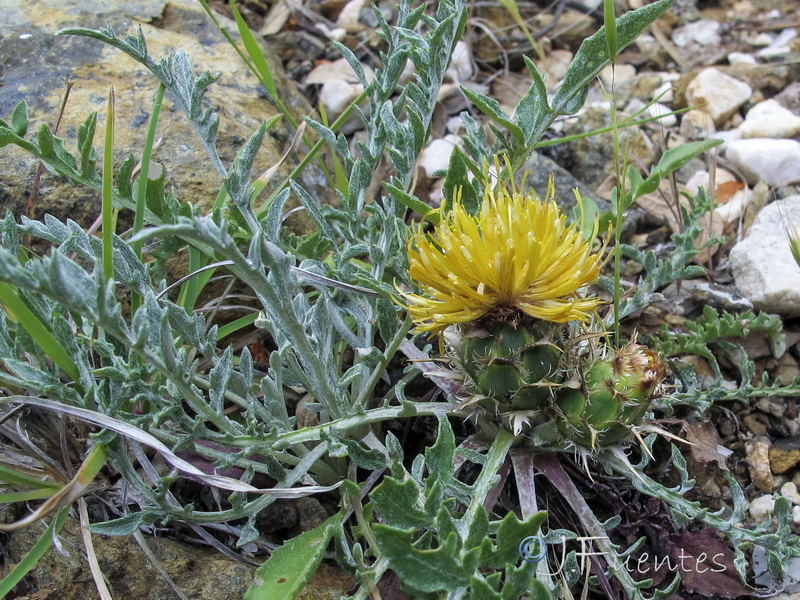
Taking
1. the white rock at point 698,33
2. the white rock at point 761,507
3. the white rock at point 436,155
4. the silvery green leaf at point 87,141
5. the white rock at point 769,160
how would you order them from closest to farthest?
1. the silvery green leaf at point 87,141
2. the white rock at point 761,507
3. the white rock at point 769,160
4. the white rock at point 436,155
5. the white rock at point 698,33

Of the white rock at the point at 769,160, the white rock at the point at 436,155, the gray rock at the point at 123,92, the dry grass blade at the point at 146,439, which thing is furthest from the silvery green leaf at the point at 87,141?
the white rock at the point at 769,160

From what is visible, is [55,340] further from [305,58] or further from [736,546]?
[305,58]

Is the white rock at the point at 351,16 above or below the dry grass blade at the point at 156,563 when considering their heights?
above

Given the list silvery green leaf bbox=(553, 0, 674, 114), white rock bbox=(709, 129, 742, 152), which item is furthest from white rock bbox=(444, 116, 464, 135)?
silvery green leaf bbox=(553, 0, 674, 114)

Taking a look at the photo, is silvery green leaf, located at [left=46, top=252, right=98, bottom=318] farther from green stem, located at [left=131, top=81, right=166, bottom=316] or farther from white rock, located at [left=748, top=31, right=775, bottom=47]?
white rock, located at [left=748, top=31, right=775, bottom=47]

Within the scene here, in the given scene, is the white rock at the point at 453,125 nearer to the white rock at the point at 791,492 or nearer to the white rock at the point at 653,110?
the white rock at the point at 653,110

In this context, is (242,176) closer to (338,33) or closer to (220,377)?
(220,377)

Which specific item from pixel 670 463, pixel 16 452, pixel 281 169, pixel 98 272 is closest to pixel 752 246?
pixel 670 463

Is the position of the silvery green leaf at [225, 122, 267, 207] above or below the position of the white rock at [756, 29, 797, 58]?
above
